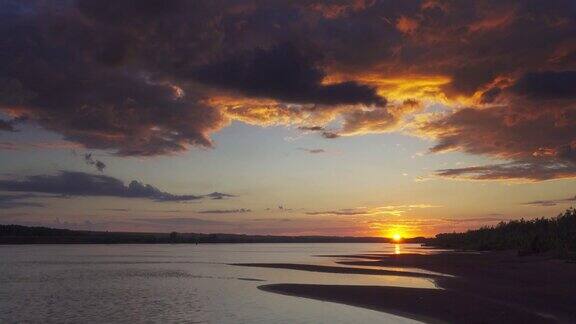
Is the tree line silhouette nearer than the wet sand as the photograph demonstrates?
No

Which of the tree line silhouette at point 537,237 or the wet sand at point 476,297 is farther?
the tree line silhouette at point 537,237

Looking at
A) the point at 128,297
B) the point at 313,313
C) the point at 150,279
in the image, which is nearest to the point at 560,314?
the point at 313,313

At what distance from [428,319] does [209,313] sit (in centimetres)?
1113

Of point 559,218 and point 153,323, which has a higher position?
point 559,218

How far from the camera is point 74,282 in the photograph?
48.2 metres

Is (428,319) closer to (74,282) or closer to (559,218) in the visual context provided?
(74,282)

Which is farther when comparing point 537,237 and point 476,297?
point 537,237

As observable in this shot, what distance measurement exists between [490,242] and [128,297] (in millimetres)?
87460

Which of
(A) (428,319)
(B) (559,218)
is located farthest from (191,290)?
(B) (559,218)

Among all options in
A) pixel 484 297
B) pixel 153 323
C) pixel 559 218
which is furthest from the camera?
pixel 559 218

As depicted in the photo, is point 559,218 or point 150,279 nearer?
point 150,279

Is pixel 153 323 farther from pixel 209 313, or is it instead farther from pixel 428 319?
pixel 428 319

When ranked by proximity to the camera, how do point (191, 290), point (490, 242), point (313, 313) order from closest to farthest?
point (313, 313) < point (191, 290) < point (490, 242)

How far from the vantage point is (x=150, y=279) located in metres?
51.3
